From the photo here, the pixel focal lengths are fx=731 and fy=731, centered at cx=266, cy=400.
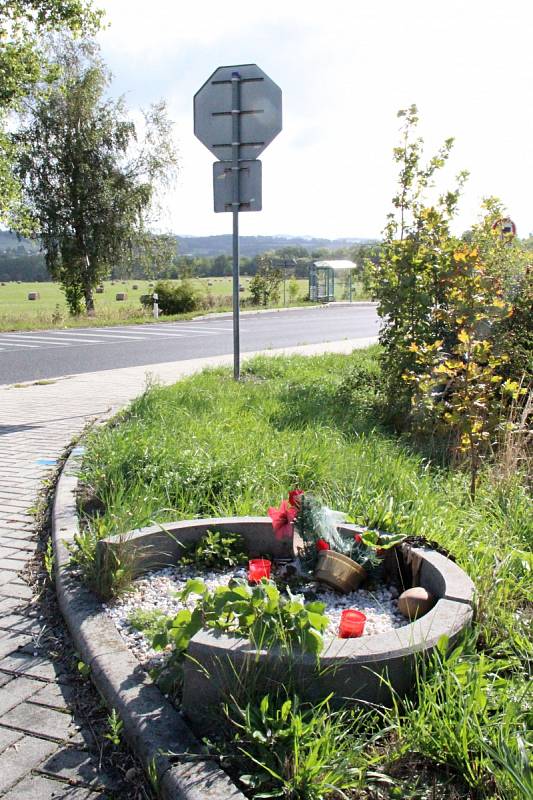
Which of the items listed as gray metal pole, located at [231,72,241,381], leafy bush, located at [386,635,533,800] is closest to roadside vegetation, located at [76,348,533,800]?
leafy bush, located at [386,635,533,800]

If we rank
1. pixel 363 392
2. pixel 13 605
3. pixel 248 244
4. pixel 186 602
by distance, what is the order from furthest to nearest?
pixel 248 244
pixel 363 392
pixel 13 605
pixel 186 602

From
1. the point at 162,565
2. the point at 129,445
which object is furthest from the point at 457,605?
the point at 129,445

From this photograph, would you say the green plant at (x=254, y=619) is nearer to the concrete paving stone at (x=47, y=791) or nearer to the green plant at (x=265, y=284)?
the concrete paving stone at (x=47, y=791)

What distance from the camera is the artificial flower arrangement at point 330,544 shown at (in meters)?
3.16

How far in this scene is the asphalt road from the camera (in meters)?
13.1

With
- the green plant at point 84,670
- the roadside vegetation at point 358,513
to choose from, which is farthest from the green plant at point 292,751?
the green plant at point 84,670

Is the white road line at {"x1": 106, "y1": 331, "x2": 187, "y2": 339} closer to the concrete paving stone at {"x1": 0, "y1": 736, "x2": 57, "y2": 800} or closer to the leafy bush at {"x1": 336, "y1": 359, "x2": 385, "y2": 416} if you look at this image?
the leafy bush at {"x1": 336, "y1": 359, "x2": 385, "y2": 416}

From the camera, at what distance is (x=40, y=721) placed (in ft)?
8.40

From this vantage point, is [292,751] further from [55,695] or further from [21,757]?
[55,695]

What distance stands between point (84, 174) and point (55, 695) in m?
30.8

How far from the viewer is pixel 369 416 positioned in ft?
22.8

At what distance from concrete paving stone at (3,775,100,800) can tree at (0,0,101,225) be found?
16908mm

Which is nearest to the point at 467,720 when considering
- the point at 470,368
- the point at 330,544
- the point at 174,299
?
the point at 330,544

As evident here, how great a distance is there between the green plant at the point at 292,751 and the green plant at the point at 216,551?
1.19 m
